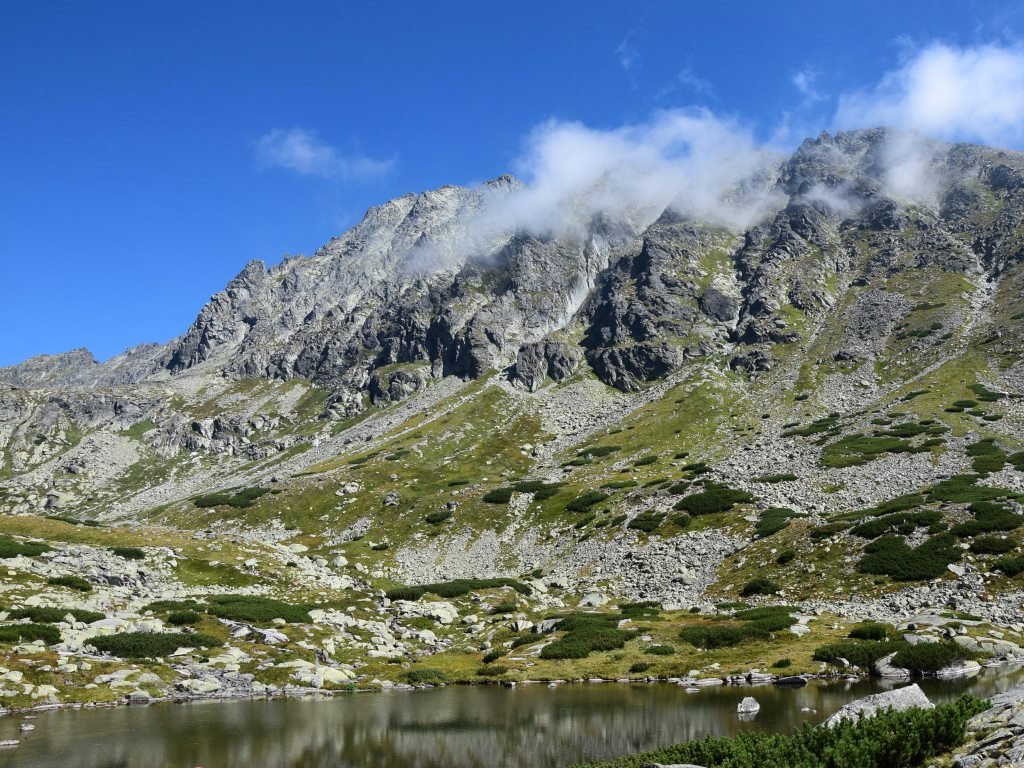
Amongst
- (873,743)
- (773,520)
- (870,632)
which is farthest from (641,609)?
(873,743)

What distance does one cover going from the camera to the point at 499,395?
171m

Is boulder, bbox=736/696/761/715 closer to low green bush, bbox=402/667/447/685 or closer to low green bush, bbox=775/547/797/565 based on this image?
low green bush, bbox=402/667/447/685

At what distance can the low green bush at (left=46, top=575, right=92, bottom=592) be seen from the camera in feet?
Result: 147

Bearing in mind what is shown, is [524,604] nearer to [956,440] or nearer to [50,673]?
[50,673]

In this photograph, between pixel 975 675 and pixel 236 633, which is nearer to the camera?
pixel 975 675

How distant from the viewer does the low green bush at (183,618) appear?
40.1 m

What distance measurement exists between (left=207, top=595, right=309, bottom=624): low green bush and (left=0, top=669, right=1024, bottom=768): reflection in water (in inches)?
531

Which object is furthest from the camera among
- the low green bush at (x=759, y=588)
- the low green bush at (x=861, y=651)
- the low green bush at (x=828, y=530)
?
the low green bush at (x=828, y=530)

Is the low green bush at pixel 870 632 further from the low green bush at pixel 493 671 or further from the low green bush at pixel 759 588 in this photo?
the low green bush at pixel 493 671

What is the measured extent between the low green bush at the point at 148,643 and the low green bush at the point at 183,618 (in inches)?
117

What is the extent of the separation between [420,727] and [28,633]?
2271 cm

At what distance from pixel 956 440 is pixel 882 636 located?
5709cm

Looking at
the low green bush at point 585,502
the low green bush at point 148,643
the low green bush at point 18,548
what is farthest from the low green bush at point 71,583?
the low green bush at point 585,502

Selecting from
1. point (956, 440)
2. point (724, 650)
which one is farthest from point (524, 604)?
point (956, 440)
